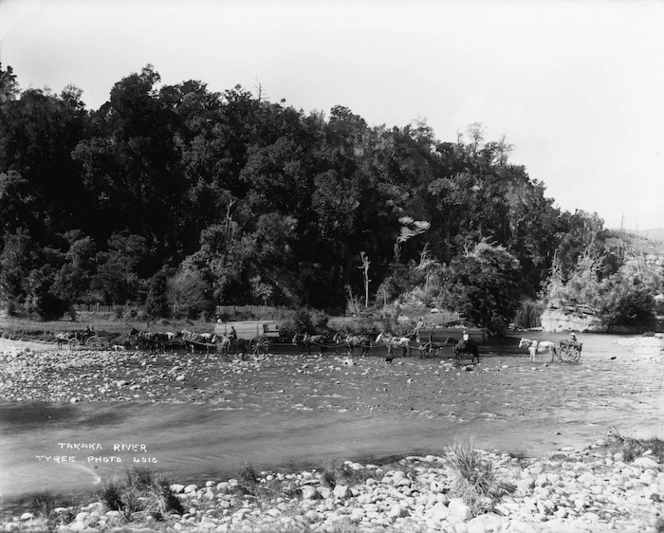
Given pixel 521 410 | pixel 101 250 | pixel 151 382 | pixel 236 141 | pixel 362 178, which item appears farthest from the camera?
pixel 236 141

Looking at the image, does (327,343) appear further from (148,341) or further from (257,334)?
(148,341)

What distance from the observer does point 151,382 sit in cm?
914

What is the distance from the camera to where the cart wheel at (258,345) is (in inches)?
471

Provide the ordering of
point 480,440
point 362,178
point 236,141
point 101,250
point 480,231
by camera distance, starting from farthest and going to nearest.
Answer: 1. point 236,141
2. point 362,178
3. point 101,250
4. point 480,231
5. point 480,440

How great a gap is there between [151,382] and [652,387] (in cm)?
801

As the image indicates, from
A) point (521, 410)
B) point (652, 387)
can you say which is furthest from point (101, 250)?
point (652, 387)

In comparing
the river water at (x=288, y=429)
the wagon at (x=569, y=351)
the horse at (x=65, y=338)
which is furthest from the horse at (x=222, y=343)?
the wagon at (x=569, y=351)

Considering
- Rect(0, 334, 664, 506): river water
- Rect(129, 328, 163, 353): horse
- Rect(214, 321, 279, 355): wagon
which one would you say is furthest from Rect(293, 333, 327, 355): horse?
Rect(0, 334, 664, 506): river water

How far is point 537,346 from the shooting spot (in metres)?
10.5

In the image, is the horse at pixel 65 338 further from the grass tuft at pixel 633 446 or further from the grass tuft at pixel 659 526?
the grass tuft at pixel 659 526

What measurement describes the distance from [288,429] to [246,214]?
6.70 metres

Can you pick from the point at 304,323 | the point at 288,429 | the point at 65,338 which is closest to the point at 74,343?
the point at 65,338

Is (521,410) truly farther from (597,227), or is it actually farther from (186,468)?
(186,468)

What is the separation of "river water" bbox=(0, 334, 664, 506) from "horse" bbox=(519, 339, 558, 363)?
1.32 meters
